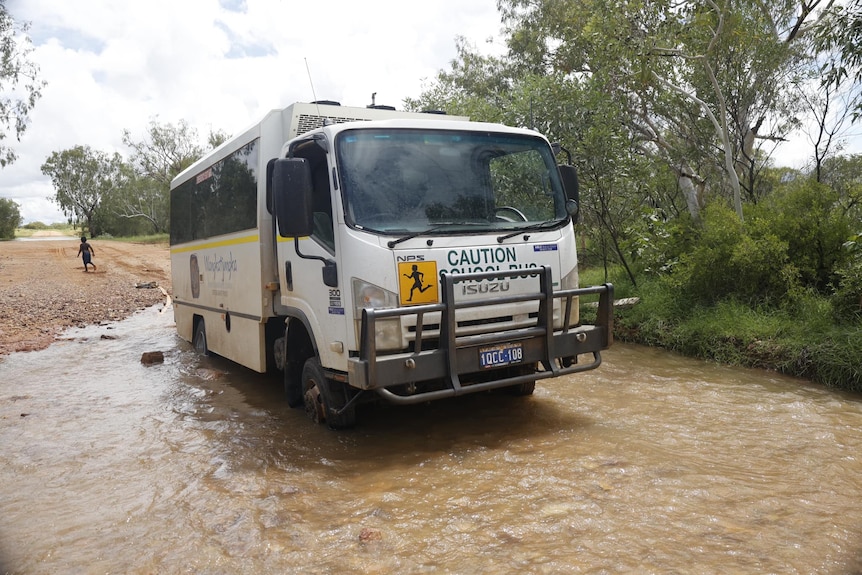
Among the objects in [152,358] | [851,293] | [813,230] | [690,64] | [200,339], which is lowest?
[152,358]

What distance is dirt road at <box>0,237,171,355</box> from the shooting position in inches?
520

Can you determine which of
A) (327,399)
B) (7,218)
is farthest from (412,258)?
(7,218)

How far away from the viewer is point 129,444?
18.8 feet

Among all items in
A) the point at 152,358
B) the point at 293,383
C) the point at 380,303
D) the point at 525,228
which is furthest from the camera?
the point at 152,358

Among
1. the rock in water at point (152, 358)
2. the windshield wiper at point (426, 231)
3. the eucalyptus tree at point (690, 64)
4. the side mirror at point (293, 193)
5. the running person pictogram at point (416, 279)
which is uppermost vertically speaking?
the eucalyptus tree at point (690, 64)

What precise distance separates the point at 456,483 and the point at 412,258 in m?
1.59

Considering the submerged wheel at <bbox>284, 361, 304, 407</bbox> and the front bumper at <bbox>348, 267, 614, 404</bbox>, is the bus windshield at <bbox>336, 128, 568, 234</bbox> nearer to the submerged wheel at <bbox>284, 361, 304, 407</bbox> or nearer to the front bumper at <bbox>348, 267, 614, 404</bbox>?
the front bumper at <bbox>348, 267, 614, 404</bbox>

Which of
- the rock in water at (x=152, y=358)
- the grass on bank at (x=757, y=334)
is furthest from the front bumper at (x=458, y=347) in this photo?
the rock in water at (x=152, y=358)

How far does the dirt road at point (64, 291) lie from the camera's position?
43.3ft

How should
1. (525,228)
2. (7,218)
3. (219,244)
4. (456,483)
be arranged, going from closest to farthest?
(456,483), (525,228), (219,244), (7,218)

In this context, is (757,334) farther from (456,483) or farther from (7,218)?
(7,218)

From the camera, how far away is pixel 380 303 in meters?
4.62

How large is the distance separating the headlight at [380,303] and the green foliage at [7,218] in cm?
6276

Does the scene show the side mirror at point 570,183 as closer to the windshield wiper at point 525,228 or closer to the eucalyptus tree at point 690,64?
the windshield wiper at point 525,228
